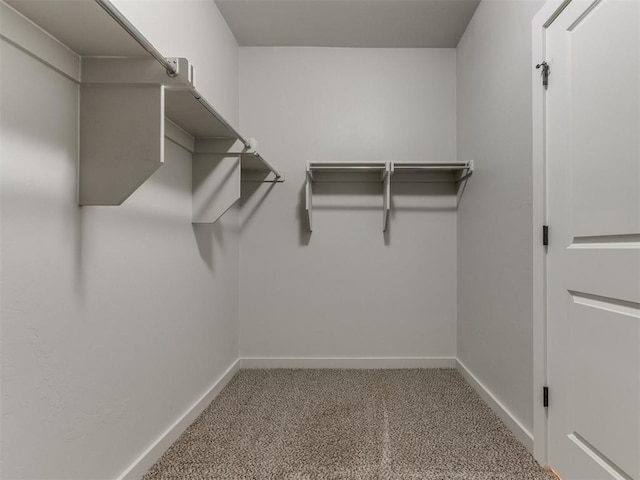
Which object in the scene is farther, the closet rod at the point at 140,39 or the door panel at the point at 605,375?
the door panel at the point at 605,375

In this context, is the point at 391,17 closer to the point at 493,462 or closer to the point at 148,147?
the point at 148,147

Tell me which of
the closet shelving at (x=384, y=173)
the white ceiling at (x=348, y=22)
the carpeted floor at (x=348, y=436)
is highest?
the white ceiling at (x=348, y=22)

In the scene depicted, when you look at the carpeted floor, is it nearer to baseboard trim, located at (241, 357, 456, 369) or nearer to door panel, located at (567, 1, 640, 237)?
baseboard trim, located at (241, 357, 456, 369)

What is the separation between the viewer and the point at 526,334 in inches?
62.9

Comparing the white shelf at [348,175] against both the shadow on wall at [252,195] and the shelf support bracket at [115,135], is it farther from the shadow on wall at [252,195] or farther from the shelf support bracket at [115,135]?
the shelf support bracket at [115,135]

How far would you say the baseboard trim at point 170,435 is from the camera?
4.39 ft

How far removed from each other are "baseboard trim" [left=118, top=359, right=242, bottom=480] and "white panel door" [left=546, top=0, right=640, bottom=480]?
1.54m

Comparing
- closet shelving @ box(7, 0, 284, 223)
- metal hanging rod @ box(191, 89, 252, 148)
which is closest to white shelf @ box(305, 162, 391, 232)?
metal hanging rod @ box(191, 89, 252, 148)

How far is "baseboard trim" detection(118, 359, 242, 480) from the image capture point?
134 centimetres

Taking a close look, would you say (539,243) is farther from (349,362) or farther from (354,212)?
(349,362)

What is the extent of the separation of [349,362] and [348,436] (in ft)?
3.14

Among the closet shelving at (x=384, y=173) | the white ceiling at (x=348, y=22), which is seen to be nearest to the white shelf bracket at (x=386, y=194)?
the closet shelving at (x=384, y=173)

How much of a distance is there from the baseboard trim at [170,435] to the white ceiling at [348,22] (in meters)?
2.21

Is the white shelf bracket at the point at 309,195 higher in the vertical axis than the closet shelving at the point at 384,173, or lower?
lower
